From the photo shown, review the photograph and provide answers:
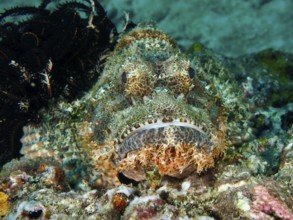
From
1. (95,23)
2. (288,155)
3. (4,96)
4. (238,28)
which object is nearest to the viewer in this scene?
(288,155)

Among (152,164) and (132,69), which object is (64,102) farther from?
(152,164)

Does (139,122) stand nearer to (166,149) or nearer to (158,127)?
(158,127)

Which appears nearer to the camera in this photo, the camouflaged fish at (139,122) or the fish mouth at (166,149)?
the fish mouth at (166,149)

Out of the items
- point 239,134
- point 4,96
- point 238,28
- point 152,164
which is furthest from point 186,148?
point 238,28

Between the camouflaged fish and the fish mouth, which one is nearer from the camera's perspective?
the fish mouth

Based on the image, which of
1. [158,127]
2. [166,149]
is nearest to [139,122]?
[158,127]

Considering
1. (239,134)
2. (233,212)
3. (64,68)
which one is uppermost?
(64,68)
